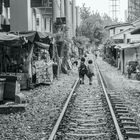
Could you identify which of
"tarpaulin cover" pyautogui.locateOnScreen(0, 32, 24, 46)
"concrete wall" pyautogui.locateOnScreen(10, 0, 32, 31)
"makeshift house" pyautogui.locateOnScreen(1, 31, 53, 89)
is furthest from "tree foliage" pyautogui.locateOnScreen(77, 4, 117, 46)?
"tarpaulin cover" pyautogui.locateOnScreen(0, 32, 24, 46)

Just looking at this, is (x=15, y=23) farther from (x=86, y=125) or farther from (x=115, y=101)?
(x=86, y=125)

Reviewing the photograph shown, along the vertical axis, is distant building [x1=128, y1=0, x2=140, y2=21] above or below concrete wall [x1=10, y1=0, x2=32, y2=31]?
above

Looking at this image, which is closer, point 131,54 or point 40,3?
point 40,3

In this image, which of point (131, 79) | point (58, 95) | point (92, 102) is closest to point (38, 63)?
point (58, 95)

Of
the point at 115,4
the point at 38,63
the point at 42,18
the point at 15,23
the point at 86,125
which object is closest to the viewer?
the point at 86,125

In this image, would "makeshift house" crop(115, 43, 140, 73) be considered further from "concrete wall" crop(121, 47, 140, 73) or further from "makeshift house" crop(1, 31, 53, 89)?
"makeshift house" crop(1, 31, 53, 89)

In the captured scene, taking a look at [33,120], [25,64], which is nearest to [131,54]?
[25,64]

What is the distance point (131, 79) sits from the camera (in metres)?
27.6

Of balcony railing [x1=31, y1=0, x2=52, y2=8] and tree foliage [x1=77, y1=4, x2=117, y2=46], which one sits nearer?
balcony railing [x1=31, y1=0, x2=52, y2=8]

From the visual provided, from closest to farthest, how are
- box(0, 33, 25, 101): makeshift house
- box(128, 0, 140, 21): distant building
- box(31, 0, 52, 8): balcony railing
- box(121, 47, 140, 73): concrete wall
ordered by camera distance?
box(0, 33, 25, 101): makeshift house → box(121, 47, 140, 73): concrete wall → box(31, 0, 52, 8): balcony railing → box(128, 0, 140, 21): distant building

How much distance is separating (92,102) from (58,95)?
123 inches

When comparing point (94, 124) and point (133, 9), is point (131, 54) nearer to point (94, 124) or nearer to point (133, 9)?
point (94, 124)

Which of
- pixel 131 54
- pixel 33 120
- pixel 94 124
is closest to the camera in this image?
pixel 94 124

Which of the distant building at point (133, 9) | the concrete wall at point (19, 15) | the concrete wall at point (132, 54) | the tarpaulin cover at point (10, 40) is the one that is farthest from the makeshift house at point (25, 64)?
the distant building at point (133, 9)
